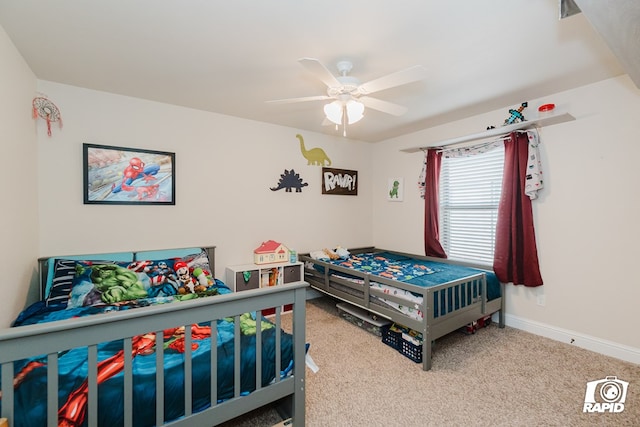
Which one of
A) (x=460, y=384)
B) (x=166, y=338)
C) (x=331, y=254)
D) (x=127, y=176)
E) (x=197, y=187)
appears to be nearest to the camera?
(x=166, y=338)

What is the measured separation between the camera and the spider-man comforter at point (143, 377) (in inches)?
43.0

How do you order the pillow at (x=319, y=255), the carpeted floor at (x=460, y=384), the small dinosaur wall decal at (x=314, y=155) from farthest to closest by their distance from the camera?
the small dinosaur wall decal at (x=314, y=155) < the pillow at (x=319, y=255) < the carpeted floor at (x=460, y=384)

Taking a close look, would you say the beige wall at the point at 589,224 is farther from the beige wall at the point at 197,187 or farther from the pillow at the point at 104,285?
the pillow at the point at 104,285

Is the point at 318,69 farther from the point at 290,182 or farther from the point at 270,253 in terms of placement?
the point at 270,253

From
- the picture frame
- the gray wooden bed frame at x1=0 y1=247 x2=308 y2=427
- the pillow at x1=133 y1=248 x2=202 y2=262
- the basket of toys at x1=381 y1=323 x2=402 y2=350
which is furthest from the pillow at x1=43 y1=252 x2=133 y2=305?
the picture frame

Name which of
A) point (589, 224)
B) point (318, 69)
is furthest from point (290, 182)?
point (589, 224)

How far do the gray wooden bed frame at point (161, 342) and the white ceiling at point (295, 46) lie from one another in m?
1.53

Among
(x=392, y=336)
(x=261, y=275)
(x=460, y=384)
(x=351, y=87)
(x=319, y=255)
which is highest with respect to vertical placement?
(x=351, y=87)

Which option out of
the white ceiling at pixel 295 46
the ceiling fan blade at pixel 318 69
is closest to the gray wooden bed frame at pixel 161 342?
the ceiling fan blade at pixel 318 69

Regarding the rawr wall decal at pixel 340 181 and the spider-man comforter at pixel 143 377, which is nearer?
the spider-man comforter at pixel 143 377

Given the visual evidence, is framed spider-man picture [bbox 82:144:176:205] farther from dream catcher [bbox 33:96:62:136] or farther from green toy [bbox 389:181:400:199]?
green toy [bbox 389:181:400:199]

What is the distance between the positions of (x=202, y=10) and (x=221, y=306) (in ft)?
5.20

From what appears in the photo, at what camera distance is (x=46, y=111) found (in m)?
2.34

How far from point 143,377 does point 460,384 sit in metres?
1.99
